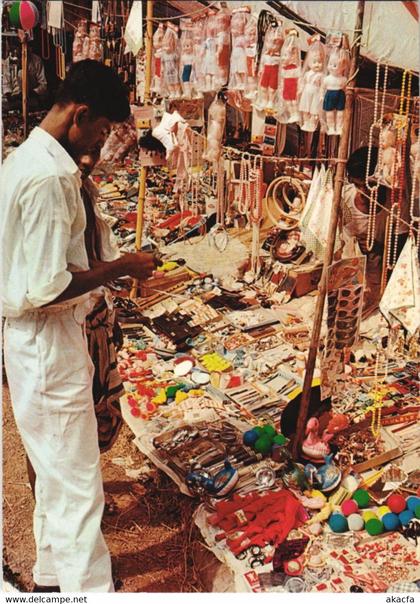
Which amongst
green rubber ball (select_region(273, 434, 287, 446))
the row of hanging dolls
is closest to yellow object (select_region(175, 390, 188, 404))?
green rubber ball (select_region(273, 434, 287, 446))

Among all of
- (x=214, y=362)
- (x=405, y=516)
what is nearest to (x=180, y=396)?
(x=214, y=362)

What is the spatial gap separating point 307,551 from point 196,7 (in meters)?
3.40

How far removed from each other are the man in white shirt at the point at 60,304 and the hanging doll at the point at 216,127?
7.35 feet

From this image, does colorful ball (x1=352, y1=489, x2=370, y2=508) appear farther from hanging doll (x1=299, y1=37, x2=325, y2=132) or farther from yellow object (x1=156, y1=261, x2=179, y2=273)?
yellow object (x1=156, y1=261, x2=179, y2=273)

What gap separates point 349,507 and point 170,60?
2813 mm

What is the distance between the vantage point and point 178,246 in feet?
18.0

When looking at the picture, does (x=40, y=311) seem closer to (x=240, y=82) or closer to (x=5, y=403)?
(x=5, y=403)

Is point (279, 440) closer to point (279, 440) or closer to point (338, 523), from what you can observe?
point (279, 440)

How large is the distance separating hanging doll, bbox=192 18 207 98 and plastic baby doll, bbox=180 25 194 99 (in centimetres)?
3

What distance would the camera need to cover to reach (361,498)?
9.42 feet

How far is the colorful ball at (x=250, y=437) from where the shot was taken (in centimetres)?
321

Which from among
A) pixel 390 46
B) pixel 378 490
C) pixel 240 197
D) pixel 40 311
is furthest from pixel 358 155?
pixel 40 311

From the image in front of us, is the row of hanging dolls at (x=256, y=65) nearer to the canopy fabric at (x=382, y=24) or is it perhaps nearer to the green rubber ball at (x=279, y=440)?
the canopy fabric at (x=382, y=24)

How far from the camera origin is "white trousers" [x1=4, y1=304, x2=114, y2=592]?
209 cm
